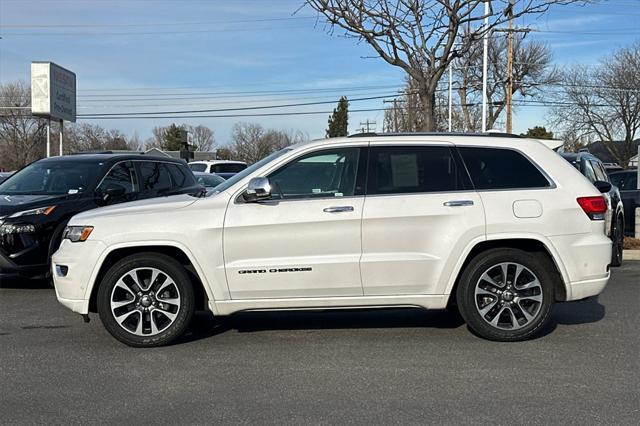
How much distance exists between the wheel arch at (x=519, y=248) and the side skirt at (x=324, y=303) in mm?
206

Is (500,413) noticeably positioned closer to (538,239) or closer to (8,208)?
(538,239)

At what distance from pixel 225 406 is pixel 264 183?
6.29 feet

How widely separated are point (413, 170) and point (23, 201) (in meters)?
5.17

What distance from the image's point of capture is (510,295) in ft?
18.3

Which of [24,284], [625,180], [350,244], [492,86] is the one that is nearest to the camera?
[350,244]

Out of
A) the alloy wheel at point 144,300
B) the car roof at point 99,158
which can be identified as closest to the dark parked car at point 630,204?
the car roof at point 99,158

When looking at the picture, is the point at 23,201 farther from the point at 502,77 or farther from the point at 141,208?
the point at 502,77

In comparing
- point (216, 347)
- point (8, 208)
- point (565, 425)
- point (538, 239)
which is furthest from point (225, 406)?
point (8, 208)

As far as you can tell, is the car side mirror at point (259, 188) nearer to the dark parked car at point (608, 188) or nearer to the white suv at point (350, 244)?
the white suv at point (350, 244)

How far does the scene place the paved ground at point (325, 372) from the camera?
412cm

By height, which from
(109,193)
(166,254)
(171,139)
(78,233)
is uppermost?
(171,139)

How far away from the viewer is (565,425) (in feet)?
12.8

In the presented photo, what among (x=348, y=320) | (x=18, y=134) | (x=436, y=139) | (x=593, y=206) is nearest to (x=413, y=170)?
(x=436, y=139)

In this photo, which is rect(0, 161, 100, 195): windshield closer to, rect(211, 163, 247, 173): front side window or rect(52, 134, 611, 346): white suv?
rect(52, 134, 611, 346): white suv
